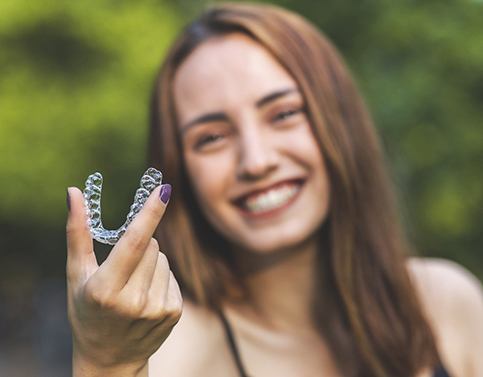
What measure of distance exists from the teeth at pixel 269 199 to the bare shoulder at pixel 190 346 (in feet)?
1.15

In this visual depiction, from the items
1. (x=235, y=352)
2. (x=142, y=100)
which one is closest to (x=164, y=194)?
(x=235, y=352)

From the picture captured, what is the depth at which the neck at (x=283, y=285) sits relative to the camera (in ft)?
8.27

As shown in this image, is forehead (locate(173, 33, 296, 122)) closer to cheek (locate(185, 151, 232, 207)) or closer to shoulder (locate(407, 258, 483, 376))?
cheek (locate(185, 151, 232, 207))

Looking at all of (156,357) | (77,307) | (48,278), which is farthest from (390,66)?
(48,278)

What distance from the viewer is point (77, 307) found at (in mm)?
1417

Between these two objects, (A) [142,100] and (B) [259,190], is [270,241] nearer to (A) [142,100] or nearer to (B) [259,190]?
(B) [259,190]

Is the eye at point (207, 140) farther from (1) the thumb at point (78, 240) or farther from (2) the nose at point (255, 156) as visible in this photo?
(1) the thumb at point (78, 240)

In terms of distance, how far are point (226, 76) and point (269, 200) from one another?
0.35 m

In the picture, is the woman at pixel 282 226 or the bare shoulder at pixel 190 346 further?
the woman at pixel 282 226

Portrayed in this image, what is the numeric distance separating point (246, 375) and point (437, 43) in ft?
8.78

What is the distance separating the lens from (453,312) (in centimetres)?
268

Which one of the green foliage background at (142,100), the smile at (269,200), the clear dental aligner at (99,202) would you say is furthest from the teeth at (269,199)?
the green foliage background at (142,100)

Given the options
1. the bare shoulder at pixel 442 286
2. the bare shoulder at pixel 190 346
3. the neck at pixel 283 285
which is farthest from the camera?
the bare shoulder at pixel 442 286

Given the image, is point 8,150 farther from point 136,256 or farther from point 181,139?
point 136,256
